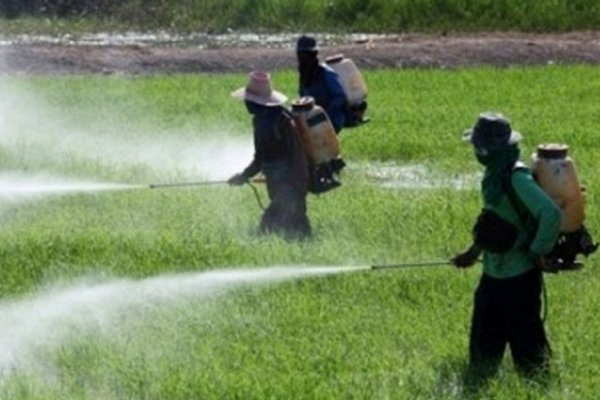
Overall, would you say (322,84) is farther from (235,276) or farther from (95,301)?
(95,301)

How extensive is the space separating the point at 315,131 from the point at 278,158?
0.37 meters

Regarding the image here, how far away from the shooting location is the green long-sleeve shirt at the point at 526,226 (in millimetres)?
7699

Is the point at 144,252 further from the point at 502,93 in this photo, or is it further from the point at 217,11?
the point at 217,11

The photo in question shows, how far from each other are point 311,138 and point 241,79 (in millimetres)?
11590

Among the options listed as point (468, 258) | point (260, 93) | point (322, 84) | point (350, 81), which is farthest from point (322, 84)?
point (468, 258)

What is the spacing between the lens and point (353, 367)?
805cm

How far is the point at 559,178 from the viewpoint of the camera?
7902 millimetres

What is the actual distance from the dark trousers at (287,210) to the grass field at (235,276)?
0.19 meters

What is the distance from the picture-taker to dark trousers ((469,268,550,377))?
26.1ft

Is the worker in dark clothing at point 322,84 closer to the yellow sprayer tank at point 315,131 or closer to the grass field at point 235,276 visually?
the grass field at point 235,276

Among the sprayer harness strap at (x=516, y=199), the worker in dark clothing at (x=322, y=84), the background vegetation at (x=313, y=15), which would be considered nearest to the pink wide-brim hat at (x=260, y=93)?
the worker in dark clothing at (x=322, y=84)

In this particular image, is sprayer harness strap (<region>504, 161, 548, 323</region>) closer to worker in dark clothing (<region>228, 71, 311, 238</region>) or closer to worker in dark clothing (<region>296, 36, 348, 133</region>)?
worker in dark clothing (<region>228, 71, 311, 238</region>)

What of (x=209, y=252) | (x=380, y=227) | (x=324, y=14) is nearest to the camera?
(x=209, y=252)

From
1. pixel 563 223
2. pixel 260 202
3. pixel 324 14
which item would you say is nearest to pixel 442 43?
pixel 324 14
